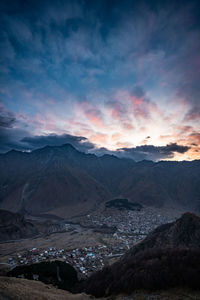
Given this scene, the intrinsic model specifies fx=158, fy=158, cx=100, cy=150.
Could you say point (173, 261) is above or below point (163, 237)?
above

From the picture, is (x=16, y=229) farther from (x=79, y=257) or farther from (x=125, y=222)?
(x=125, y=222)

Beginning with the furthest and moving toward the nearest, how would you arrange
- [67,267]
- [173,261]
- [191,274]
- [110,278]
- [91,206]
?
[91,206], [67,267], [110,278], [173,261], [191,274]

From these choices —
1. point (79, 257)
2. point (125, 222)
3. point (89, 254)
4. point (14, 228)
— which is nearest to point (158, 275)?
point (79, 257)

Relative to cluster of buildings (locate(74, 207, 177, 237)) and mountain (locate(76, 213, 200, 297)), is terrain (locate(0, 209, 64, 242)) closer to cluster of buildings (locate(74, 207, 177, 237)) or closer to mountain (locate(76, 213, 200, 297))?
cluster of buildings (locate(74, 207, 177, 237))

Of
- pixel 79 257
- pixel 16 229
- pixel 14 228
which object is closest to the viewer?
pixel 79 257

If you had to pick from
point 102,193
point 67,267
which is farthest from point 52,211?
point 67,267

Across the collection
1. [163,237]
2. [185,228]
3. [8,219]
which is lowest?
[8,219]

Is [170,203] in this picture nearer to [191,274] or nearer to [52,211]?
[52,211]

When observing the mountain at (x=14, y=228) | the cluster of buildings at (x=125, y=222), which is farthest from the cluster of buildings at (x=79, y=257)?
the mountain at (x=14, y=228)

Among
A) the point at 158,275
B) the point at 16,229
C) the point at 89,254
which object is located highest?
the point at 158,275
